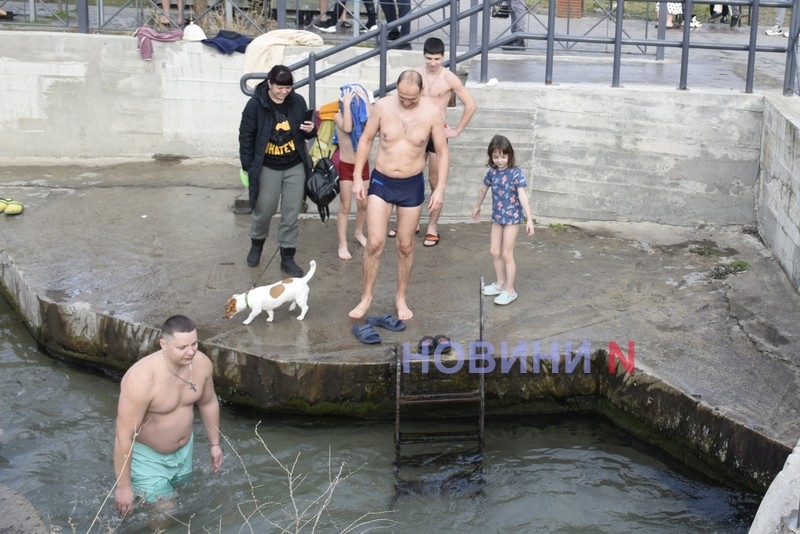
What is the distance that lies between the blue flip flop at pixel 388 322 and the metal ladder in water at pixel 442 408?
0.43 metres

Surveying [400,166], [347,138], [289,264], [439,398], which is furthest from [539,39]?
[439,398]

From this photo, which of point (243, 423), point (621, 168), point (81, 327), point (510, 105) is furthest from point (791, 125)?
point (81, 327)

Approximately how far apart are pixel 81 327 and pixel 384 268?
2.61 metres

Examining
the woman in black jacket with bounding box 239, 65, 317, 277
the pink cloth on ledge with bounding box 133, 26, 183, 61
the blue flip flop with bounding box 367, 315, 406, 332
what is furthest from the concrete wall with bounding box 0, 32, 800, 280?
the pink cloth on ledge with bounding box 133, 26, 183, 61

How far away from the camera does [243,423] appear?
7496 mm

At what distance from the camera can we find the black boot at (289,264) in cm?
884

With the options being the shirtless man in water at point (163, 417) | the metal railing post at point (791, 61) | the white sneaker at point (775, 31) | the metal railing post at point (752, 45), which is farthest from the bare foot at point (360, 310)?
the white sneaker at point (775, 31)

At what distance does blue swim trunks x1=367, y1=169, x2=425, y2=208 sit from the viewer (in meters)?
7.71

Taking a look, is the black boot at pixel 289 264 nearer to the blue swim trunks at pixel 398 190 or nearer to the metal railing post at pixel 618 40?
the blue swim trunks at pixel 398 190

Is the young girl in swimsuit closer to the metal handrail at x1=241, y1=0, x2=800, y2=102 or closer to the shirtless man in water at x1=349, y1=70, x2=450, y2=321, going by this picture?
the shirtless man in water at x1=349, y1=70, x2=450, y2=321

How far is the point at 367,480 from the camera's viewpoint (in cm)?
684

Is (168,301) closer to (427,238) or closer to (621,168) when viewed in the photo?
(427,238)

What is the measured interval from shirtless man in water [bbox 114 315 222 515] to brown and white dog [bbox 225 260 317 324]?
1599 millimetres

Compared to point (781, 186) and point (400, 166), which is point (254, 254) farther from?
point (781, 186)
